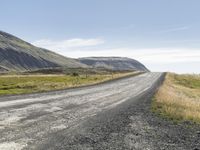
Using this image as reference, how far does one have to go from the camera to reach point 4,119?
17.4 metres

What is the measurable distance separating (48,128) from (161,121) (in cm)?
679

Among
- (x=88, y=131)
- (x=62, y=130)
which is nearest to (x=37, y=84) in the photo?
(x=62, y=130)

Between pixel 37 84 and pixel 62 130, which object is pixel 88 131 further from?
pixel 37 84

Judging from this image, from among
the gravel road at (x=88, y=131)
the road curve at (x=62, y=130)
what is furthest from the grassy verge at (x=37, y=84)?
the gravel road at (x=88, y=131)

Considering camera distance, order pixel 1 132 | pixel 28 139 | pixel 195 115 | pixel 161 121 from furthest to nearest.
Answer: pixel 195 115, pixel 161 121, pixel 1 132, pixel 28 139

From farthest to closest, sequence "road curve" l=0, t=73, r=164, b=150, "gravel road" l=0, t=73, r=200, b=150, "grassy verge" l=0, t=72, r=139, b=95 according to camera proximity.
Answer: "grassy verge" l=0, t=72, r=139, b=95, "gravel road" l=0, t=73, r=200, b=150, "road curve" l=0, t=73, r=164, b=150

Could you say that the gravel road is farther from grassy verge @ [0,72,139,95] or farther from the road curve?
grassy verge @ [0,72,139,95]

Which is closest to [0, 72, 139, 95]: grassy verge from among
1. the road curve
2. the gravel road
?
the road curve

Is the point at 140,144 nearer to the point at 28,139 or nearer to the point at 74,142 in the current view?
the point at 74,142

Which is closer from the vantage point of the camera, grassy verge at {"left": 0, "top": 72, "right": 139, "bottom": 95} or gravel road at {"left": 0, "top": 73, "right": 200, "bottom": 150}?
gravel road at {"left": 0, "top": 73, "right": 200, "bottom": 150}

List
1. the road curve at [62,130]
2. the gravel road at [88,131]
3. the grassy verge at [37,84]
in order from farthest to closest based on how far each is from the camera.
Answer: the grassy verge at [37,84], the gravel road at [88,131], the road curve at [62,130]

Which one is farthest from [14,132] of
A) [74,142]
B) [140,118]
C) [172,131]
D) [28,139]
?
[140,118]

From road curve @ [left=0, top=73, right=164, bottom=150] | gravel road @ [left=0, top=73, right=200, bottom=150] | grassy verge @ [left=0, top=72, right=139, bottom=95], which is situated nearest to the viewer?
road curve @ [left=0, top=73, right=164, bottom=150]

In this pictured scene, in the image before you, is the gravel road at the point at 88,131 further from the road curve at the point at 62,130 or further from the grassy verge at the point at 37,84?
the grassy verge at the point at 37,84
